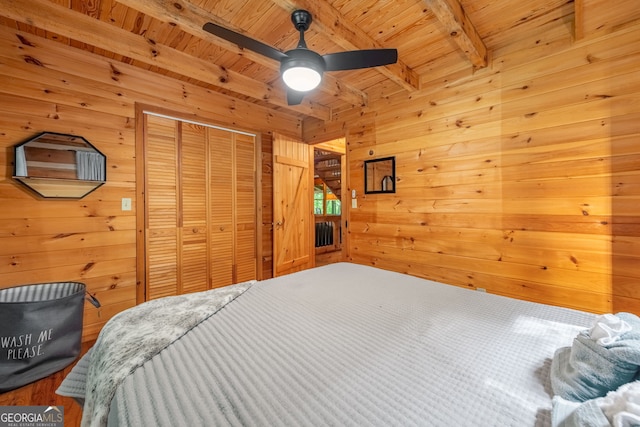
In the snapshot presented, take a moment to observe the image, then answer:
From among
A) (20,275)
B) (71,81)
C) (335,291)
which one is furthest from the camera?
(71,81)

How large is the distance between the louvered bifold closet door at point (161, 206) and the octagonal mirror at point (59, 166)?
41cm

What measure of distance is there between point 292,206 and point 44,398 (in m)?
2.74

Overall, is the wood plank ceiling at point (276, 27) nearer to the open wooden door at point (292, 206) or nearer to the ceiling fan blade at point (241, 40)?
the ceiling fan blade at point (241, 40)

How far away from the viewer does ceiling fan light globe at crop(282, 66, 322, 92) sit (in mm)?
1626

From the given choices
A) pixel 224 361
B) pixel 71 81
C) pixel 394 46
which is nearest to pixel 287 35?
pixel 394 46

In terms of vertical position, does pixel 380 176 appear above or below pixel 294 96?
below

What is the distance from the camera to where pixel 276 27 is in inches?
76.7

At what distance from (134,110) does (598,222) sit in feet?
13.0

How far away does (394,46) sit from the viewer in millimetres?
2227

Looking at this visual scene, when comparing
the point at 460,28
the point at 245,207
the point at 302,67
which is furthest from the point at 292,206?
the point at 460,28

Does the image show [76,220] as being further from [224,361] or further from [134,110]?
[224,361]

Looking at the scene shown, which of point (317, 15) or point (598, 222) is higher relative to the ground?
point (317, 15)

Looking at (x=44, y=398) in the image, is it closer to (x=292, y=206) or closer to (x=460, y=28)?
(x=292, y=206)

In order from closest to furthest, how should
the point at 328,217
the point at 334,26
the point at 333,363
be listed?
the point at 333,363
the point at 334,26
the point at 328,217
